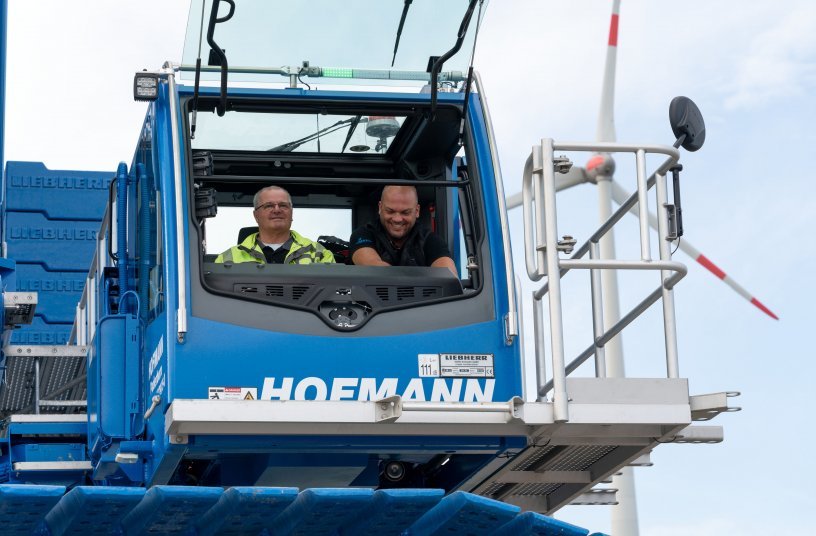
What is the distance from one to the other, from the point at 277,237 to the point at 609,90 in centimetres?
1300

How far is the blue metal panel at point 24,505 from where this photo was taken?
219 inches

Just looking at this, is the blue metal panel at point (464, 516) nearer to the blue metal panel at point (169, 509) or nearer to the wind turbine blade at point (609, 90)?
the blue metal panel at point (169, 509)

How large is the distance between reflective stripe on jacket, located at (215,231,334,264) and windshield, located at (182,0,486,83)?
88 centimetres

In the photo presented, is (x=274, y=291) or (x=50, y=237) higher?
(x=50, y=237)

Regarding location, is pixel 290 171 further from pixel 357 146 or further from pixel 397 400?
pixel 397 400

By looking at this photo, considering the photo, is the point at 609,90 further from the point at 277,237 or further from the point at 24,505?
the point at 24,505

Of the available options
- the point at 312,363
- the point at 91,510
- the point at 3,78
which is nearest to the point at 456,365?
the point at 312,363

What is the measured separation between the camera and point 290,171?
8648 millimetres

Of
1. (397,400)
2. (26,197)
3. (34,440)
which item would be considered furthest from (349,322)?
(26,197)

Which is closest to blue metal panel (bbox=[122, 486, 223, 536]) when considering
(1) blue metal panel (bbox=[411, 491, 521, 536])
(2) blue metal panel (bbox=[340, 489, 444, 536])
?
(2) blue metal panel (bbox=[340, 489, 444, 536])

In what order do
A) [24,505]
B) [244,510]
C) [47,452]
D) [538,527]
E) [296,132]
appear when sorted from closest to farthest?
[24,505]
[244,510]
[538,527]
[296,132]
[47,452]

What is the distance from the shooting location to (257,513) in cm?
593

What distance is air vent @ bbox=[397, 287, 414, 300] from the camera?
771cm

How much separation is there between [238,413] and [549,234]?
1711 mm
